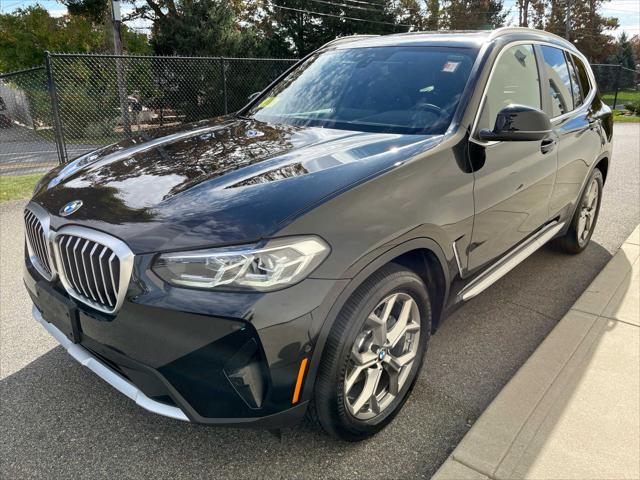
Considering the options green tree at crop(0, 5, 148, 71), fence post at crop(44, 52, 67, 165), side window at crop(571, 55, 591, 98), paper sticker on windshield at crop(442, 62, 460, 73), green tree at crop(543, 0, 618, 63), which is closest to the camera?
paper sticker on windshield at crop(442, 62, 460, 73)

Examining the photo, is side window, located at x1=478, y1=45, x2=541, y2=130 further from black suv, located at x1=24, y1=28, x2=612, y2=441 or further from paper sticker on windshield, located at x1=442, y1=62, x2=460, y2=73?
paper sticker on windshield, located at x1=442, y1=62, x2=460, y2=73

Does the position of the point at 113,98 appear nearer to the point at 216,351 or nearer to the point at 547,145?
the point at 547,145

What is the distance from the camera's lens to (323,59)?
3.87 m

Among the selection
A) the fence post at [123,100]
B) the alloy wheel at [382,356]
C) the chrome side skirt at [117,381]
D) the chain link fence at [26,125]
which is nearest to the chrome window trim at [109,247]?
the chrome side skirt at [117,381]

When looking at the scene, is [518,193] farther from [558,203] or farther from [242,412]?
[242,412]

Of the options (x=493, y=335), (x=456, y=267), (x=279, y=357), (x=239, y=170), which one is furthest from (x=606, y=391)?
(x=239, y=170)

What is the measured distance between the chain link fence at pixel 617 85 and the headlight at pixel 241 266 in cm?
2567

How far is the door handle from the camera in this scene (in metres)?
3.42

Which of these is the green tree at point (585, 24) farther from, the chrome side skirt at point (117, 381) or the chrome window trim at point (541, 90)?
the chrome side skirt at point (117, 381)

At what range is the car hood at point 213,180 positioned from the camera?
195 cm

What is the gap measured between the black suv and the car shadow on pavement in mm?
188

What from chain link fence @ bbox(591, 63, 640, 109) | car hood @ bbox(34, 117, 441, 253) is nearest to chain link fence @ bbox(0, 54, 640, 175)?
car hood @ bbox(34, 117, 441, 253)

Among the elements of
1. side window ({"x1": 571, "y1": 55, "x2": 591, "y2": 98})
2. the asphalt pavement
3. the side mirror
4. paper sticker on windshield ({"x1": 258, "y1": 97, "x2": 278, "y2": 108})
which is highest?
side window ({"x1": 571, "y1": 55, "x2": 591, "y2": 98})

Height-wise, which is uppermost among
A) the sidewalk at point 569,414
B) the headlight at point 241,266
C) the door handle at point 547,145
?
the door handle at point 547,145
